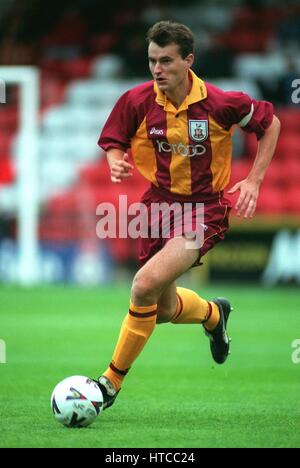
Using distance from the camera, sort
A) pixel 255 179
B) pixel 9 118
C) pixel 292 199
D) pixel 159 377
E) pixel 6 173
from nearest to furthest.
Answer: pixel 255 179 → pixel 159 377 → pixel 6 173 → pixel 292 199 → pixel 9 118

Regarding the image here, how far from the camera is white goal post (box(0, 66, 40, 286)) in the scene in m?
15.0

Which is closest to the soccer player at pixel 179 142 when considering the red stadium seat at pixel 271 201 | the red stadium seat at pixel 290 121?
the red stadium seat at pixel 271 201

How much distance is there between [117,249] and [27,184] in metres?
1.65

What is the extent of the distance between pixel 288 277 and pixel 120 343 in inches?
365

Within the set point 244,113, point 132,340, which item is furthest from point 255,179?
point 132,340

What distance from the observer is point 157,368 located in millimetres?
7914

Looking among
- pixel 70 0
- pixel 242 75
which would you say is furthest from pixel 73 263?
pixel 70 0

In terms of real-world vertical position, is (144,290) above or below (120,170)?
below

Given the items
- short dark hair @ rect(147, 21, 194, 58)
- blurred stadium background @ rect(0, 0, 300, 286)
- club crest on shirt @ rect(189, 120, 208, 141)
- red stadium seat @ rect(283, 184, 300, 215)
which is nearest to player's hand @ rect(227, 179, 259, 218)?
club crest on shirt @ rect(189, 120, 208, 141)

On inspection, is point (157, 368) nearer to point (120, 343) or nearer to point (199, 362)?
point (199, 362)

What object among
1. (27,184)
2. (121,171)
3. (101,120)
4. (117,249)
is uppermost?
(121,171)

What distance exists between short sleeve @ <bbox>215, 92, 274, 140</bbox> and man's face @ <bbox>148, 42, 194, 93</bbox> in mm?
334

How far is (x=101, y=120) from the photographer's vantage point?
1861cm

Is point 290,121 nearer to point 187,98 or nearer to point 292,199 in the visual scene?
point 292,199
